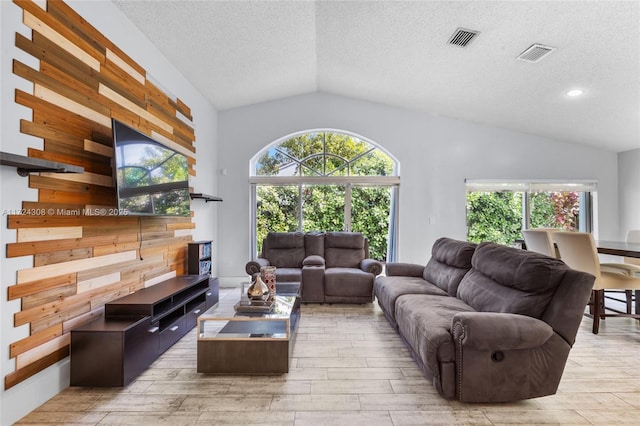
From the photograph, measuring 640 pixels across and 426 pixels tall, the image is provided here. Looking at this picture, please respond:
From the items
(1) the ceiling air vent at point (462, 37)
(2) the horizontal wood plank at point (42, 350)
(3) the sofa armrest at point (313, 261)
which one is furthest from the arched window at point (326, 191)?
(2) the horizontal wood plank at point (42, 350)

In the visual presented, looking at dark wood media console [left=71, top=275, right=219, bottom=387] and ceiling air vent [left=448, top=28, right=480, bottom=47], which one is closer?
dark wood media console [left=71, top=275, right=219, bottom=387]

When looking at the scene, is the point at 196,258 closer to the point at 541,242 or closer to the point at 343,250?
the point at 343,250

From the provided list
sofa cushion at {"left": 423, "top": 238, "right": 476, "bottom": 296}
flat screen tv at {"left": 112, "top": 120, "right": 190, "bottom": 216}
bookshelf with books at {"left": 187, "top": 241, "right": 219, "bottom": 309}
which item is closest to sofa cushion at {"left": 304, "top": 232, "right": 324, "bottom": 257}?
bookshelf with books at {"left": 187, "top": 241, "right": 219, "bottom": 309}

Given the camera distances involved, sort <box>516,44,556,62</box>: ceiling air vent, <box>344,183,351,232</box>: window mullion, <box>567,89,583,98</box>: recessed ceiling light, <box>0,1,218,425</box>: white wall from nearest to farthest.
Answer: <box>0,1,218,425</box>: white wall → <box>516,44,556,62</box>: ceiling air vent → <box>567,89,583,98</box>: recessed ceiling light → <box>344,183,351,232</box>: window mullion

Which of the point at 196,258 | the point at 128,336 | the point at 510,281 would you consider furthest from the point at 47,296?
the point at 510,281

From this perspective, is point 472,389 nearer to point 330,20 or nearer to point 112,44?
point 330,20

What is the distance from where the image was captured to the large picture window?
17.1 ft

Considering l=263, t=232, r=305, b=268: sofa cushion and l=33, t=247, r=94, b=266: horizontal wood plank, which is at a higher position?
l=33, t=247, r=94, b=266: horizontal wood plank

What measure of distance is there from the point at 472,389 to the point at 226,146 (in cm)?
484

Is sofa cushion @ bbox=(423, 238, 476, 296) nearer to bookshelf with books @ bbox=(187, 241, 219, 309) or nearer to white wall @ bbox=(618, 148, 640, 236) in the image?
bookshelf with books @ bbox=(187, 241, 219, 309)

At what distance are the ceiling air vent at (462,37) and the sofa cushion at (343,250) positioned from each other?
2.74 meters

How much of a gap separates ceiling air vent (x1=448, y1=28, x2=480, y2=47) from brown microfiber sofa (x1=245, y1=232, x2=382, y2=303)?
2.74m

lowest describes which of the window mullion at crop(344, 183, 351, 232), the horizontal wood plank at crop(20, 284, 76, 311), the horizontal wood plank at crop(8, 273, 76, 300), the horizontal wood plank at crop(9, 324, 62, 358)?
the horizontal wood plank at crop(9, 324, 62, 358)

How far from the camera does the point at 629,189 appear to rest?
4930 mm
